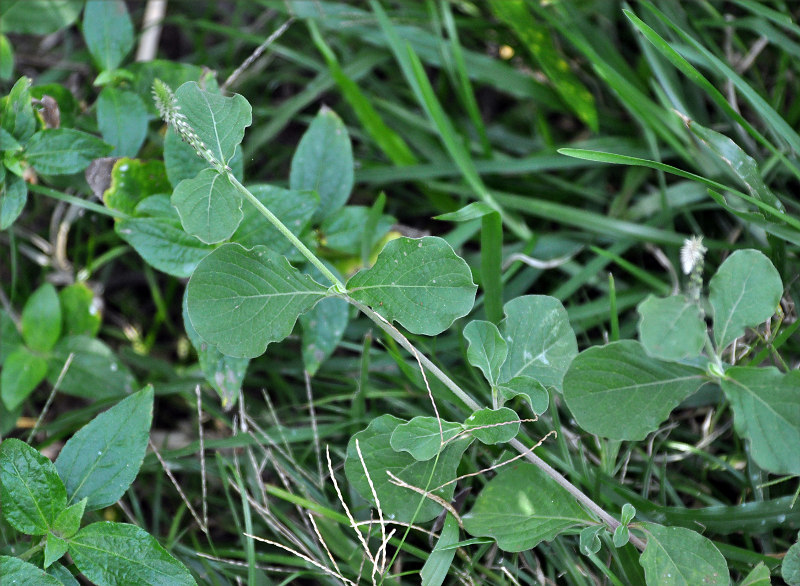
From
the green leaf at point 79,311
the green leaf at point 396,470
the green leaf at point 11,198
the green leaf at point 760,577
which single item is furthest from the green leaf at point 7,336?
the green leaf at point 760,577

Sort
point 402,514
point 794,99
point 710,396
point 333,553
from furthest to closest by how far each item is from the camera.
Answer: point 794,99, point 710,396, point 333,553, point 402,514

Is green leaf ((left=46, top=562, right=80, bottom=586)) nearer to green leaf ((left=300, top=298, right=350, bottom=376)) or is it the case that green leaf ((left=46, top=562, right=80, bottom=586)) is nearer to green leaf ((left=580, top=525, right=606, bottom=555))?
green leaf ((left=300, top=298, right=350, bottom=376))

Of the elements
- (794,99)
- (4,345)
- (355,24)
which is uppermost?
(355,24)

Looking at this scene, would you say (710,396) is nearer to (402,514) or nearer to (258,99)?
(402,514)

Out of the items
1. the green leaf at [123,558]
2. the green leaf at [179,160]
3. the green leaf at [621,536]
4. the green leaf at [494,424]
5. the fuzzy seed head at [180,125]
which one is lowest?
the green leaf at [123,558]

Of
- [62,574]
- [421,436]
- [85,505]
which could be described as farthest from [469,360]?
[62,574]

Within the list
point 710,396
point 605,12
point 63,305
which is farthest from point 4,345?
point 605,12

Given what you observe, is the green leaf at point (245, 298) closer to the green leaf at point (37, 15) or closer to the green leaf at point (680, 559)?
the green leaf at point (680, 559)
